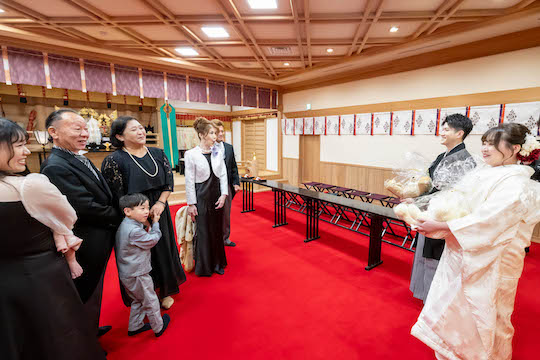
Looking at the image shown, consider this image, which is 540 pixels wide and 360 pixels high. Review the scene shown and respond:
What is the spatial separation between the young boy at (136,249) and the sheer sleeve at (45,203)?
50 centimetres

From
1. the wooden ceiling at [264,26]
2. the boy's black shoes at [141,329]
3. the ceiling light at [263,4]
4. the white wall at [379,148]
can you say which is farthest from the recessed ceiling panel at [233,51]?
the boy's black shoes at [141,329]

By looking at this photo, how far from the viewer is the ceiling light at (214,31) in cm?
400

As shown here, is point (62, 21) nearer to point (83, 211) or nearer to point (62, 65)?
point (62, 65)

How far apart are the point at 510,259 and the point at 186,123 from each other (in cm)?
1020

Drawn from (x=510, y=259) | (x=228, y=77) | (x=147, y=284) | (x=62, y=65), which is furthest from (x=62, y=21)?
(x=510, y=259)

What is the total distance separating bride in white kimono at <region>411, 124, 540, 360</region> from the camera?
137cm

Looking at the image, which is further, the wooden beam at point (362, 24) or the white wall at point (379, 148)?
the white wall at point (379, 148)

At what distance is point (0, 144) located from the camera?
1.09 metres

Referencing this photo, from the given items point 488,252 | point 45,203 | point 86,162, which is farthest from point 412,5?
point 45,203

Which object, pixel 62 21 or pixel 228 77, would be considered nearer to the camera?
pixel 62 21

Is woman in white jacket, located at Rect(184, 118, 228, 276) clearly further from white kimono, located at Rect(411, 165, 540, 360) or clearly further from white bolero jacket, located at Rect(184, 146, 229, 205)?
white kimono, located at Rect(411, 165, 540, 360)

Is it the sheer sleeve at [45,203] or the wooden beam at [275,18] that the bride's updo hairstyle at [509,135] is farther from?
the wooden beam at [275,18]

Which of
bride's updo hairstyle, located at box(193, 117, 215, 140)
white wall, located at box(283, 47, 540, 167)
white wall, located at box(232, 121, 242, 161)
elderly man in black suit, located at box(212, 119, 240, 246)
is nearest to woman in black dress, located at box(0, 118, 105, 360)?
bride's updo hairstyle, located at box(193, 117, 215, 140)

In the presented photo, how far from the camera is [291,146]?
8141 millimetres
